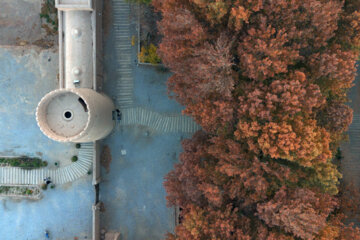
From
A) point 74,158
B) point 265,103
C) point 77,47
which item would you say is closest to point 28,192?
point 74,158

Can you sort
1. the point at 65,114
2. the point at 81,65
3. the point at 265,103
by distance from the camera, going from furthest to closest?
1. the point at 81,65
2. the point at 65,114
3. the point at 265,103

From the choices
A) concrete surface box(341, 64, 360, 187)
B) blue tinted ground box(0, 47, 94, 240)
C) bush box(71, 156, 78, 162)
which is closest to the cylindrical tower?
blue tinted ground box(0, 47, 94, 240)

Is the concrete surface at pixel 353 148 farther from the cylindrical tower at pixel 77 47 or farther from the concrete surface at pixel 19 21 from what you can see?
the concrete surface at pixel 19 21

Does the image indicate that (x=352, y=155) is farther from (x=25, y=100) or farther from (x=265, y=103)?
(x=25, y=100)

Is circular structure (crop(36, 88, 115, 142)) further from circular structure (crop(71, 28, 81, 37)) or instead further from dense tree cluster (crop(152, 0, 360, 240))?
dense tree cluster (crop(152, 0, 360, 240))

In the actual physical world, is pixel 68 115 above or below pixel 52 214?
above

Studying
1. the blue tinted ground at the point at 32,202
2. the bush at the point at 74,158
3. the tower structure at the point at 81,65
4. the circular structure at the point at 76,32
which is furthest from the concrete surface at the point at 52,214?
the circular structure at the point at 76,32
